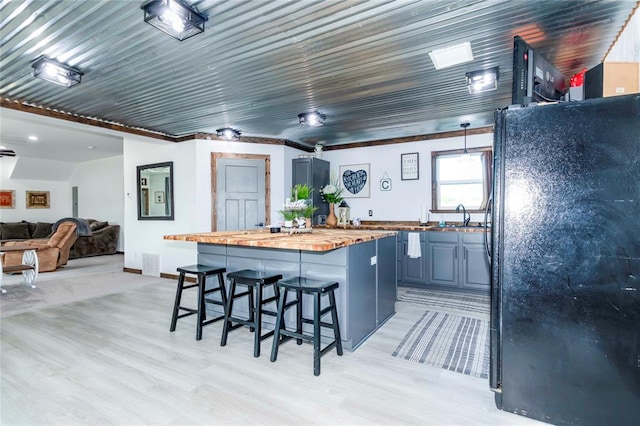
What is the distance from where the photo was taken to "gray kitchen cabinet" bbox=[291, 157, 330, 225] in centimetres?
566

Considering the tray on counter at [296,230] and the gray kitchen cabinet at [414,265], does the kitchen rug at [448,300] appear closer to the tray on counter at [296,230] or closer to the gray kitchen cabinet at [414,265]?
the gray kitchen cabinet at [414,265]

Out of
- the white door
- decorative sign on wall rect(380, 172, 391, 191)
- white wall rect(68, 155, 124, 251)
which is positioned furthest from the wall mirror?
decorative sign on wall rect(380, 172, 391, 191)

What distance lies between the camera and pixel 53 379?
2.24 metres

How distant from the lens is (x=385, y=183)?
18.8 feet

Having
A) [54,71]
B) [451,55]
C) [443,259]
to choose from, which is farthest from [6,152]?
[443,259]

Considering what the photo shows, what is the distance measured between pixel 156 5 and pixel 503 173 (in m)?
2.25

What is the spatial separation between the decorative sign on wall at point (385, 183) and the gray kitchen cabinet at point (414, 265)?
1.12 m

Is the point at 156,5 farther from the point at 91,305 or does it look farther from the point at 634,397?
the point at 91,305

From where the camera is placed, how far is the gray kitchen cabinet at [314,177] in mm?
5660

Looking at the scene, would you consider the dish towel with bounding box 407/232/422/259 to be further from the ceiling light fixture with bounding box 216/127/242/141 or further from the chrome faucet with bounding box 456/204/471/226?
the ceiling light fixture with bounding box 216/127/242/141

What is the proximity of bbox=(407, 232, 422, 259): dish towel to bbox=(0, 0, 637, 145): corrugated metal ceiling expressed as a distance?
1717 mm

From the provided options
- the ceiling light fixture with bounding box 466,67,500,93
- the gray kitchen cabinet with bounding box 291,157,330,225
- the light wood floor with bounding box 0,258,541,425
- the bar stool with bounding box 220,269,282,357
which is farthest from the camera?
the gray kitchen cabinet with bounding box 291,157,330,225

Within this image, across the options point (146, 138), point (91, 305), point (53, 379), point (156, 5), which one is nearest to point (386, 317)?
point (53, 379)

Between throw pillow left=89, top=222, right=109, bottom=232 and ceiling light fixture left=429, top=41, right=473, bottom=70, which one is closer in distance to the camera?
ceiling light fixture left=429, top=41, right=473, bottom=70
